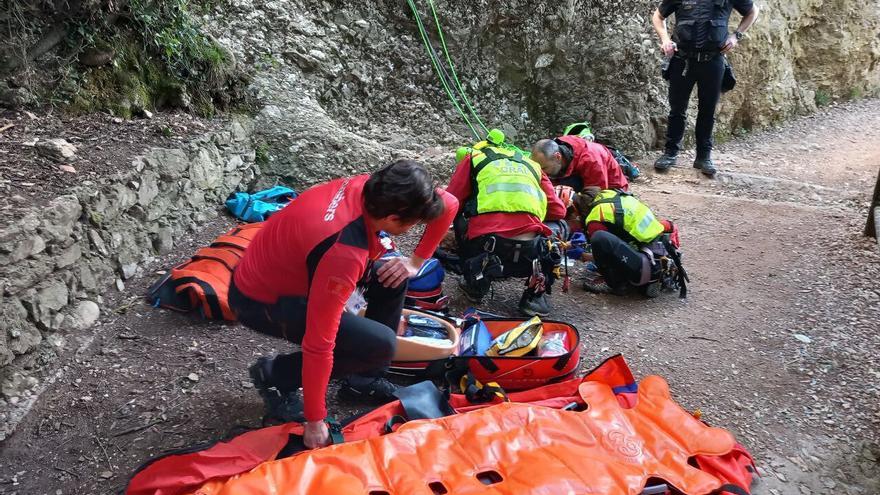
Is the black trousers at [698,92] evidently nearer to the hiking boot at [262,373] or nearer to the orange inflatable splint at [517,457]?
the orange inflatable splint at [517,457]

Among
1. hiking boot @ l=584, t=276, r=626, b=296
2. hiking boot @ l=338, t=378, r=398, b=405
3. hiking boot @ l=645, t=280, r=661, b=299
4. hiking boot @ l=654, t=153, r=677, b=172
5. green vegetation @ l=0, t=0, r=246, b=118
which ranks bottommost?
hiking boot @ l=338, t=378, r=398, b=405

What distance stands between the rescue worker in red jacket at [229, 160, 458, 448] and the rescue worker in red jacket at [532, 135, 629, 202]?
2.40m

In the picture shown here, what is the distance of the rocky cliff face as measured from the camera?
5.83 metres

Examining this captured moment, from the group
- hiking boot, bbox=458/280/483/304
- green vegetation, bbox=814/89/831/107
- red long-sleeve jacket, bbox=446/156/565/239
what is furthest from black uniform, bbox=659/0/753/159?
green vegetation, bbox=814/89/831/107

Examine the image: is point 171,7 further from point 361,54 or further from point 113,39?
point 361,54

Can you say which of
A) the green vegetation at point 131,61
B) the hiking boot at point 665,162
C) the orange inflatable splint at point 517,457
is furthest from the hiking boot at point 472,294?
the hiking boot at point 665,162

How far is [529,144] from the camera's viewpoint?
7766 mm

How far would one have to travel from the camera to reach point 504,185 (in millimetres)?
3979

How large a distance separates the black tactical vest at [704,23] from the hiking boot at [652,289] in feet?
9.96

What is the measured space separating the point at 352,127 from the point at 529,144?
2.45 metres

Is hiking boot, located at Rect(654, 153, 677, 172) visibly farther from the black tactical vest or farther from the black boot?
the black boot

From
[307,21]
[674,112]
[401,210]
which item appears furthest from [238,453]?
[674,112]

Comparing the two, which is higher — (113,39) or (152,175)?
(113,39)

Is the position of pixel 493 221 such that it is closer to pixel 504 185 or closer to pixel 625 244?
pixel 504 185
